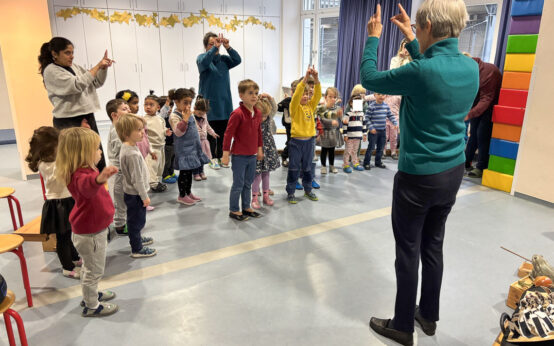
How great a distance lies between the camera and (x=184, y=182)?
3844 millimetres

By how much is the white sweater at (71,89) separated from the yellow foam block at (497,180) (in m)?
4.06

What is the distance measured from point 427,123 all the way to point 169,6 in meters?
7.68

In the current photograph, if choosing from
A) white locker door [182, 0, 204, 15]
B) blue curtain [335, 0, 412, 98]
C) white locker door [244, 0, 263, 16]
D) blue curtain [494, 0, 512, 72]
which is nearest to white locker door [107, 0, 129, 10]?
white locker door [182, 0, 204, 15]


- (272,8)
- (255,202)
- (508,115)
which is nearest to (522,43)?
(508,115)

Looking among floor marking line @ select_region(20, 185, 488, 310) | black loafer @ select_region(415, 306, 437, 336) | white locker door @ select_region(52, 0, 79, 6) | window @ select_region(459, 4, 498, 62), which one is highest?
white locker door @ select_region(52, 0, 79, 6)

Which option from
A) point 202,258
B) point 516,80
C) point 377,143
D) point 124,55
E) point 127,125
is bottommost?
point 202,258

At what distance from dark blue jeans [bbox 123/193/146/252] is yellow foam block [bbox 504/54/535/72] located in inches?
153

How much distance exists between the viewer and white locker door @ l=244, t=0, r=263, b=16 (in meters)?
8.82

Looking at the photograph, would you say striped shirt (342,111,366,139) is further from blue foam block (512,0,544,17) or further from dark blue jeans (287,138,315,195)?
blue foam block (512,0,544,17)

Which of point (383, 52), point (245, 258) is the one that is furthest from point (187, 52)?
point (245, 258)

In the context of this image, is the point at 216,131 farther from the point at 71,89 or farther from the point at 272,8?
the point at 272,8

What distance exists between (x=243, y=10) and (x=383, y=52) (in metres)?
3.40

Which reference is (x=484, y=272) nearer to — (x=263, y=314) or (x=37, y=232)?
(x=263, y=314)

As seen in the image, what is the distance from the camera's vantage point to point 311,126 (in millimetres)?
3832
